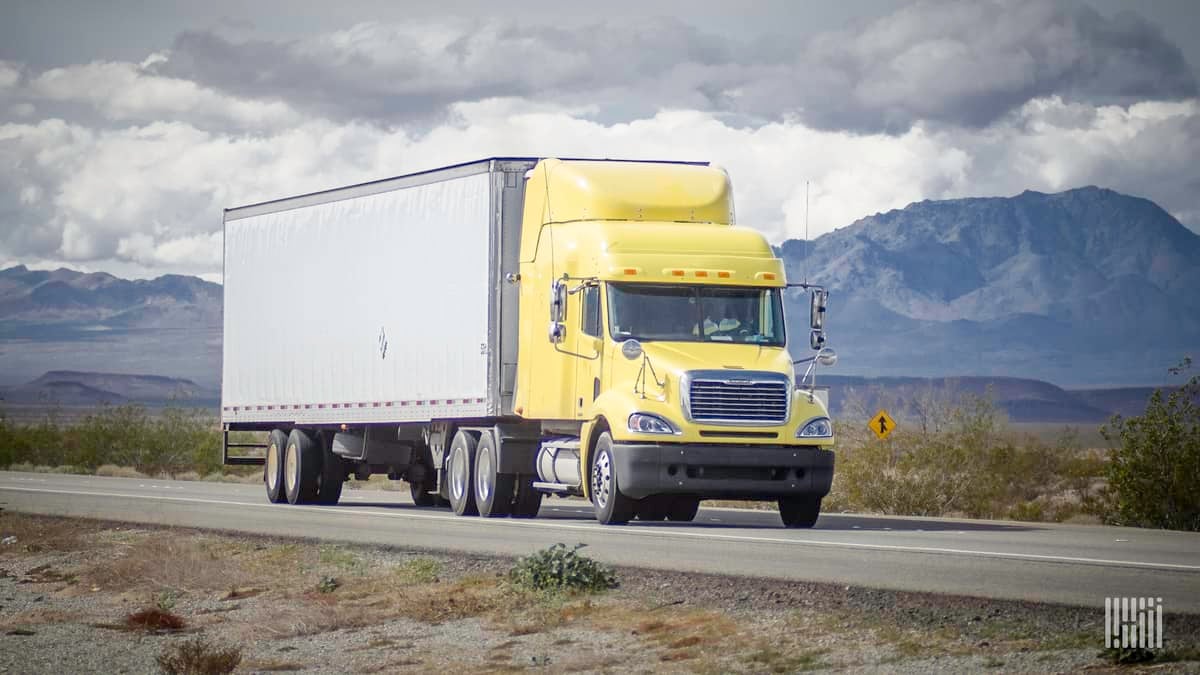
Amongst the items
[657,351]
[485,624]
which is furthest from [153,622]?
[657,351]

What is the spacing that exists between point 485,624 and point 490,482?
10275mm

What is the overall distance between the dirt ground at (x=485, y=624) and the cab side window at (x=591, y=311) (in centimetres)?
409

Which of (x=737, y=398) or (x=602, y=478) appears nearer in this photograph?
(x=737, y=398)

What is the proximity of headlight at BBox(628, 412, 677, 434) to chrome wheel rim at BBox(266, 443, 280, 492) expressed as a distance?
485 inches

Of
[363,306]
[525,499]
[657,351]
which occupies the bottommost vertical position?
[525,499]

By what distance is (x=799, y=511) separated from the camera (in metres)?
25.0

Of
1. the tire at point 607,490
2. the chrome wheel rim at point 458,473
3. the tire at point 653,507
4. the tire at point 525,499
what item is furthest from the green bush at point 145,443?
the tire at point 607,490

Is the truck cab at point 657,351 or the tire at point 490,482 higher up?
the truck cab at point 657,351

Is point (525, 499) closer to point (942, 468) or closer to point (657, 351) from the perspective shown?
point (657, 351)

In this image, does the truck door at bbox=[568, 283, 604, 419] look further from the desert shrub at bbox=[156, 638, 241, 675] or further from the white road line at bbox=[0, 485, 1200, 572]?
the desert shrub at bbox=[156, 638, 241, 675]

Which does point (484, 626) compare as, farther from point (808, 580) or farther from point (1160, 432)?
point (1160, 432)

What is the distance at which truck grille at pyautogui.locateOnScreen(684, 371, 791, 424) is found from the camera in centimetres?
2314

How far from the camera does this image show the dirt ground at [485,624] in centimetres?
1368

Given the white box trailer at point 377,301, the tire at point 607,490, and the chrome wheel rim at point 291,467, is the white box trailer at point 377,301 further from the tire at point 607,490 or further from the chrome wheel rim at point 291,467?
the tire at point 607,490
